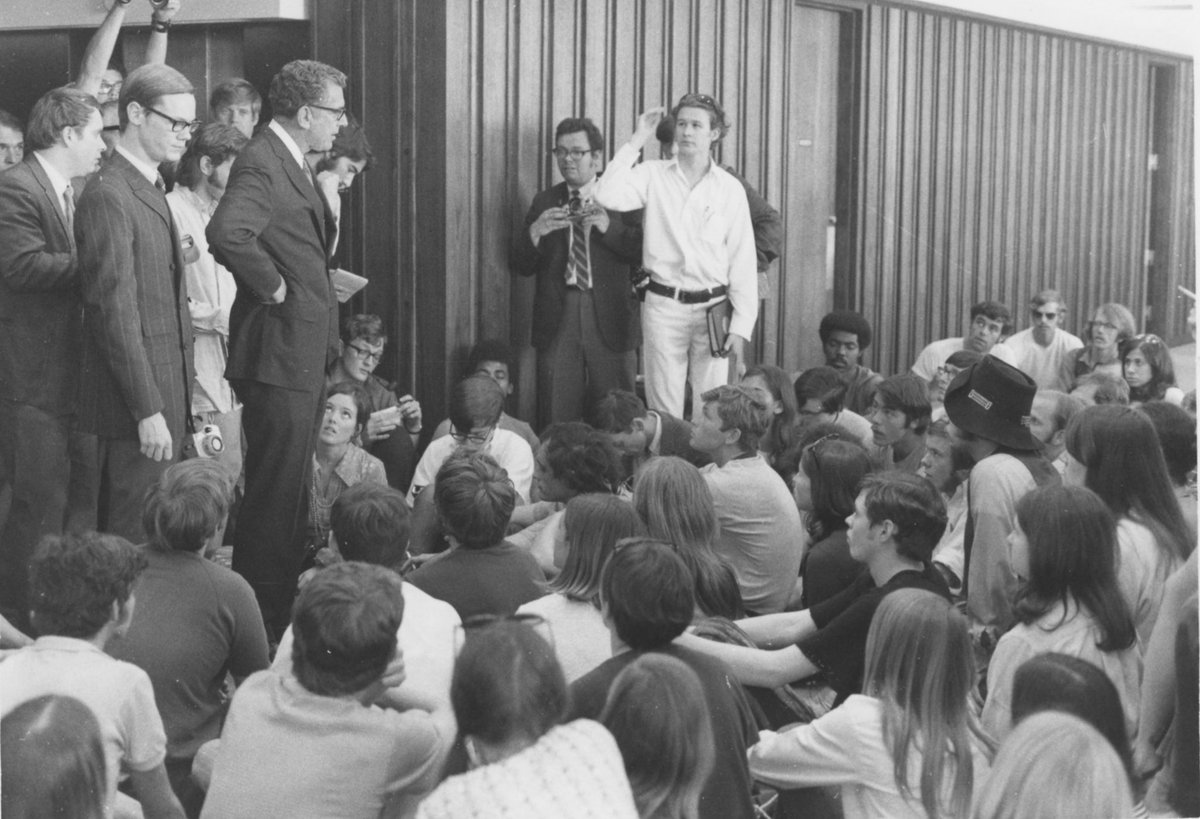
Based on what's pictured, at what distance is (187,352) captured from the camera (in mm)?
4258

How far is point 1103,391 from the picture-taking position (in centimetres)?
527

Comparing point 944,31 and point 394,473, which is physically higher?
point 944,31

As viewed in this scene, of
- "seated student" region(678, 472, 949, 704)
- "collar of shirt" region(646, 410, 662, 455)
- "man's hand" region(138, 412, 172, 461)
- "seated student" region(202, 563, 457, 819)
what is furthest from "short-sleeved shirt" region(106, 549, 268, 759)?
"collar of shirt" region(646, 410, 662, 455)

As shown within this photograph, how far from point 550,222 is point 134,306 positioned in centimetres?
232

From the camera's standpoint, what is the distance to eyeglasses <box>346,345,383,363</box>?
19.0ft

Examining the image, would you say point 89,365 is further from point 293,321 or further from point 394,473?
Result: point 394,473

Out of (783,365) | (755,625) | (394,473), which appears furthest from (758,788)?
(783,365)

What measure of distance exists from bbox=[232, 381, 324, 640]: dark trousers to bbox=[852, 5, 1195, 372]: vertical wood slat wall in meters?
4.43

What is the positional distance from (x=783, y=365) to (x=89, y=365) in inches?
164

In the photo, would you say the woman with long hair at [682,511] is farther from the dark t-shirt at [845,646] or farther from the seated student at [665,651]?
the seated student at [665,651]

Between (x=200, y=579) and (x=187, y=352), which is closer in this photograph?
(x=200, y=579)

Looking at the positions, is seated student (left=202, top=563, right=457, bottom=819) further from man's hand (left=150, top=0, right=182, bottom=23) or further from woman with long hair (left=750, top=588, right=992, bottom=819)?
man's hand (left=150, top=0, right=182, bottom=23)

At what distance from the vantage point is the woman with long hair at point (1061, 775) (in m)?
2.04

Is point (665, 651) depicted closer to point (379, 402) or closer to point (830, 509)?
point (830, 509)
